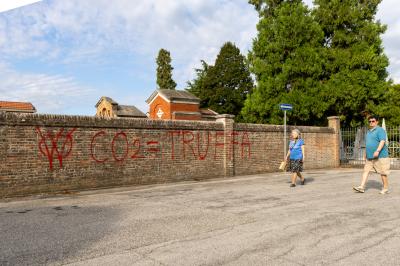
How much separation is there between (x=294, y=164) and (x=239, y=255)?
699 cm

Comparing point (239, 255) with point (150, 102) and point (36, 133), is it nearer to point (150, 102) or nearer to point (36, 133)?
point (36, 133)

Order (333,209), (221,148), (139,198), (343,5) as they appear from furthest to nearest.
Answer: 1. (343,5)
2. (221,148)
3. (139,198)
4. (333,209)

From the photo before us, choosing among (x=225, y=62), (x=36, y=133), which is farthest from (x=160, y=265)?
(x=225, y=62)

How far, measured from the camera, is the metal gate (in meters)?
19.9

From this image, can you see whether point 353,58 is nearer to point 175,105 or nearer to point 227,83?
point 175,105

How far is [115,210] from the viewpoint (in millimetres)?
7578

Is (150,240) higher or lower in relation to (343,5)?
lower

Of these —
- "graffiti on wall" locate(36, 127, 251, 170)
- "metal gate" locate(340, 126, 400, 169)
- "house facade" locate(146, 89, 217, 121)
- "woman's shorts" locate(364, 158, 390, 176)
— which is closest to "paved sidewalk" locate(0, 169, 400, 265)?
"woman's shorts" locate(364, 158, 390, 176)

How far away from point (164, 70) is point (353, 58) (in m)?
41.6

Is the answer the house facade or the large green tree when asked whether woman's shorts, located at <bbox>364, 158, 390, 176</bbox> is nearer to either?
the house facade

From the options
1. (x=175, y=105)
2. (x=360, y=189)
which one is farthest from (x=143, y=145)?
(x=175, y=105)

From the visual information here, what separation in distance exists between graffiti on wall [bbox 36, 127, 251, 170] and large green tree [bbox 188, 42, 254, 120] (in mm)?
41018

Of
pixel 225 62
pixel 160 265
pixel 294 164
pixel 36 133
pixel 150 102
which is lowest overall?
pixel 160 265

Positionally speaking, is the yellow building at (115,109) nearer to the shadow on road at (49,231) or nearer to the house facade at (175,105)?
the house facade at (175,105)
